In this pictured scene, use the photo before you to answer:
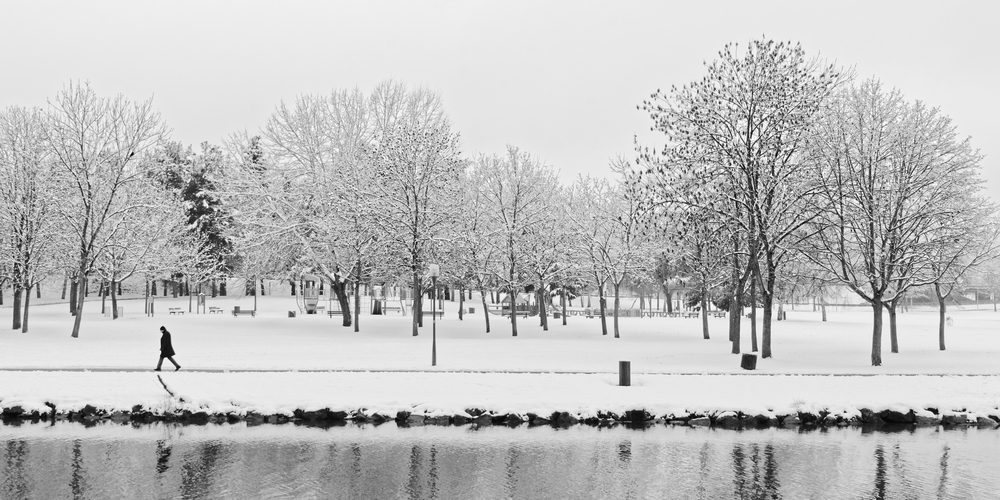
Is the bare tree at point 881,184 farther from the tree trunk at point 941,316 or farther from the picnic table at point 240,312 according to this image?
the picnic table at point 240,312

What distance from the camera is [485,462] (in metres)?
15.1

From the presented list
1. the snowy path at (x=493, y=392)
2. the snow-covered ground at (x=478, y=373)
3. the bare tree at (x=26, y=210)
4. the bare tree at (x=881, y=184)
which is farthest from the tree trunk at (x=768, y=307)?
the bare tree at (x=26, y=210)

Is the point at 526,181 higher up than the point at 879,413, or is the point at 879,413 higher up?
the point at 526,181

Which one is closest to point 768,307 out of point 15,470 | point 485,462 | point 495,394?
point 495,394

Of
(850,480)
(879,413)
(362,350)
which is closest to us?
(850,480)

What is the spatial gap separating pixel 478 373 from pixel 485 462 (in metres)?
9.74

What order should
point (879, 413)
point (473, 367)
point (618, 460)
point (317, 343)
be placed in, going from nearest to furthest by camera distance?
point (618, 460) → point (879, 413) → point (473, 367) → point (317, 343)

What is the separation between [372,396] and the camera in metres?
20.5

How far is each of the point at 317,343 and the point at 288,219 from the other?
11490mm

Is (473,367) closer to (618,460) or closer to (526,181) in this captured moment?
(618,460)

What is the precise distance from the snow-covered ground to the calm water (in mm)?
1361

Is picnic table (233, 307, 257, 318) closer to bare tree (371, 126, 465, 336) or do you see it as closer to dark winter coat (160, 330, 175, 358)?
bare tree (371, 126, 465, 336)

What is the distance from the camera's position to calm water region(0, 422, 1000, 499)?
13.0m

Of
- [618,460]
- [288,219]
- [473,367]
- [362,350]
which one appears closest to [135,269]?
[288,219]
